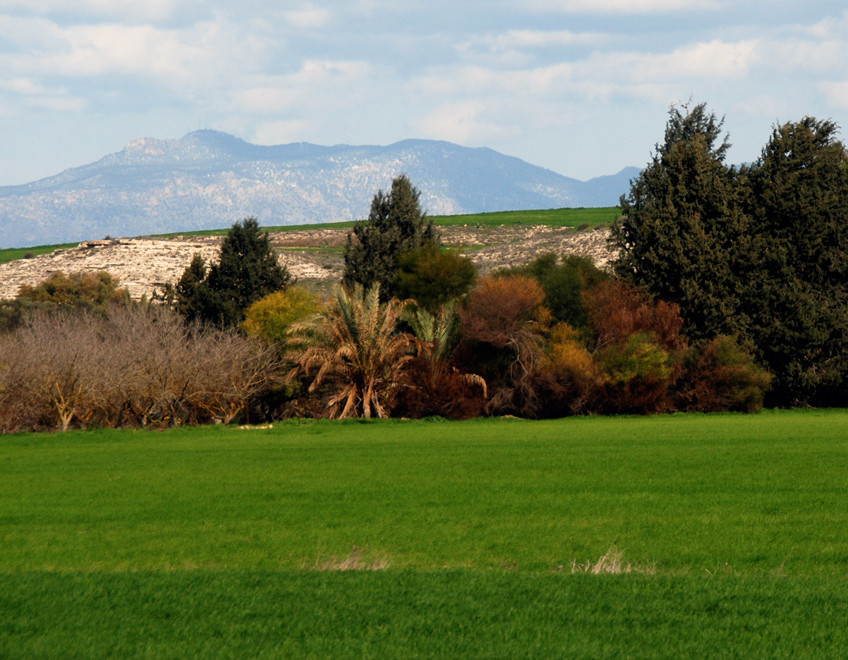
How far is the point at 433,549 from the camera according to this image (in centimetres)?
1241

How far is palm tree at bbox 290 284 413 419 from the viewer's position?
3794 cm

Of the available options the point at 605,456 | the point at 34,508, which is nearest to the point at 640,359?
the point at 605,456

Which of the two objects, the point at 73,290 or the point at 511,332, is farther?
the point at 73,290

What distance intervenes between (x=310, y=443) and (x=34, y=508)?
12.1 metres

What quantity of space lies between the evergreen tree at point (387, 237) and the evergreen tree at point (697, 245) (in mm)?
11641

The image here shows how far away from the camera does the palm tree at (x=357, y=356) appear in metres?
37.9

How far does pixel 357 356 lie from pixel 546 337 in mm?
8378

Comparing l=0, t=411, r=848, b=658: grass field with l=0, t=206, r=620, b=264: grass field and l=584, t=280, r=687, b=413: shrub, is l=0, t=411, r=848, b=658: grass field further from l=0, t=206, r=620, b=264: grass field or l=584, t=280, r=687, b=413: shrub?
l=0, t=206, r=620, b=264: grass field

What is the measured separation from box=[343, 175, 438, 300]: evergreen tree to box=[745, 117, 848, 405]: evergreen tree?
57.0 ft

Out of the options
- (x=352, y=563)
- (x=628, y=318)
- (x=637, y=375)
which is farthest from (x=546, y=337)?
(x=352, y=563)

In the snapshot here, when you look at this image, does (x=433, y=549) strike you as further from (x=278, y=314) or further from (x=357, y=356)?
(x=278, y=314)

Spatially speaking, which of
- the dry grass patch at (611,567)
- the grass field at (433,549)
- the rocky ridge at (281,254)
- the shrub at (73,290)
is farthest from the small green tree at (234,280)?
the dry grass patch at (611,567)

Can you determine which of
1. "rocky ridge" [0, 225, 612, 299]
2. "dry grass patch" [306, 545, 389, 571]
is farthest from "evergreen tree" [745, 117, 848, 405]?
"dry grass patch" [306, 545, 389, 571]

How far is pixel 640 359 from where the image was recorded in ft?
122
